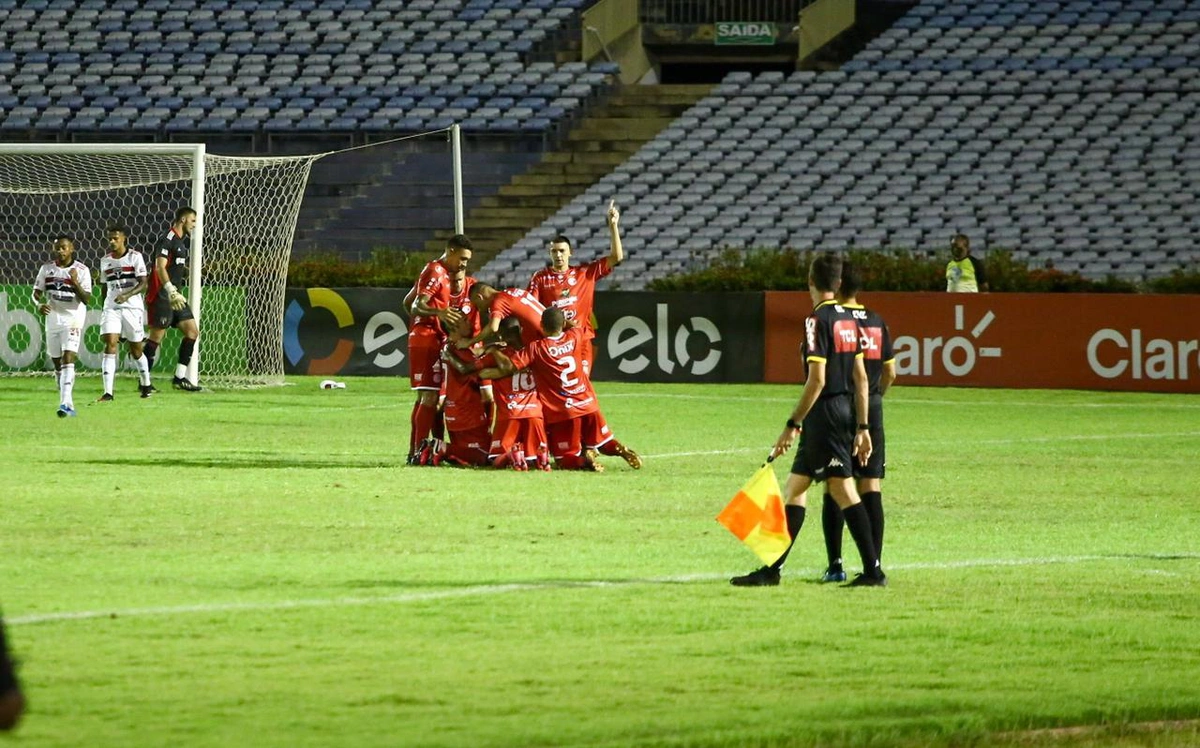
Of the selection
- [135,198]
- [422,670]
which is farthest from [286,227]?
[422,670]

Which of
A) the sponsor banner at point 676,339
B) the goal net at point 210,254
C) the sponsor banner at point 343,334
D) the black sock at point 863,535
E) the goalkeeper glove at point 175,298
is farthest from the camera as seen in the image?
the sponsor banner at point 343,334

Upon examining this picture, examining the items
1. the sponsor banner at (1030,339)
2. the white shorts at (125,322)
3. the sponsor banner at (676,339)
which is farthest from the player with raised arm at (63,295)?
the sponsor banner at (1030,339)

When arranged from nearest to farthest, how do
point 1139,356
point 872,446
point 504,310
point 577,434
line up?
point 872,446 < point 504,310 < point 577,434 < point 1139,356

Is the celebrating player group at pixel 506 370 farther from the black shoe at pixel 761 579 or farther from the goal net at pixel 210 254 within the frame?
the goal net at pixel 210 254

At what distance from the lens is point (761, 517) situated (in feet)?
31.3

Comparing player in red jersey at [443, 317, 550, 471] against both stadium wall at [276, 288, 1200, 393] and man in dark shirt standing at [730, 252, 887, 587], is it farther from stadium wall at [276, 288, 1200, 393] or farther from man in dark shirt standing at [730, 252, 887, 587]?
stadium wall at [276, 288, 1200, 393]

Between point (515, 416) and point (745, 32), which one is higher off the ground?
point (745, 32)

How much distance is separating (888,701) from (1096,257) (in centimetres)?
2564

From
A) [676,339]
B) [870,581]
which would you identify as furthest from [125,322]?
[870,581]

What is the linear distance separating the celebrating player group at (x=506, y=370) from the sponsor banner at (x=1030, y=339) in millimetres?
11712

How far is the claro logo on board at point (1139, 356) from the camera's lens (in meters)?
26.1

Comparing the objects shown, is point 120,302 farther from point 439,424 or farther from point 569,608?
point 569,608

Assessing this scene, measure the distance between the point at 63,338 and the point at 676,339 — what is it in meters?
9.47

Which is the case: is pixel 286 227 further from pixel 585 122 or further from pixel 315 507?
pixel 315 507
